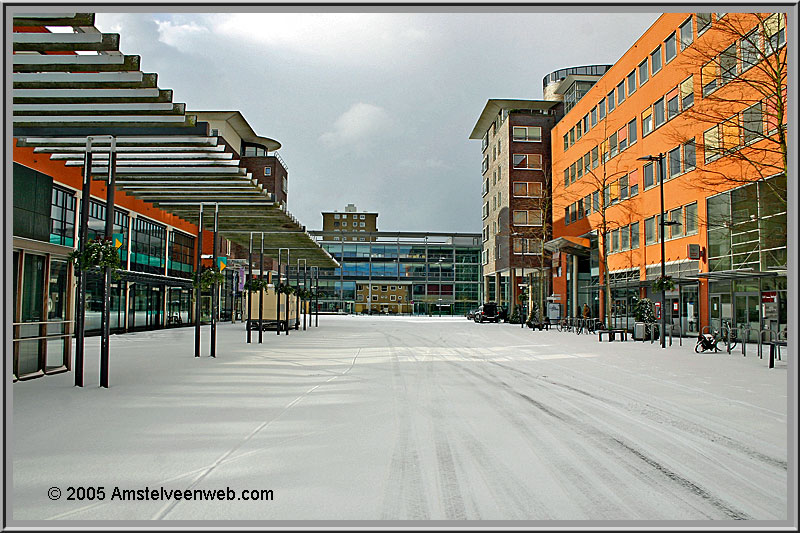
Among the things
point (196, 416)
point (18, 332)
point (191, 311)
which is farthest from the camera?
point (191, 311)

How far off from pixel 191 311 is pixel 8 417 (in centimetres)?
3578

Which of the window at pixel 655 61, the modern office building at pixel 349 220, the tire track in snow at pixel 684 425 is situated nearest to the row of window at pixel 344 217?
the modern office building at pixel 349 220

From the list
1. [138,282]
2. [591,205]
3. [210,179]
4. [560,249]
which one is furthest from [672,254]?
[138,282]

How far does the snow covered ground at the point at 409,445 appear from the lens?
4.55 metres

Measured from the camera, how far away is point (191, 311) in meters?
38.3

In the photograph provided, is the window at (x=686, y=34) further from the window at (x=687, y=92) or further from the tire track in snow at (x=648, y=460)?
the tire track in snow at (x=648, y=460)

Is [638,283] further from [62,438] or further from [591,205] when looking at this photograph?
[62,438]

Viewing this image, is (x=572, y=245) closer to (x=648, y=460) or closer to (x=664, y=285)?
(x=664, y=285)

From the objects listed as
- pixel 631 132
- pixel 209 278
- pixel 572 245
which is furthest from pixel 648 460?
pixel 572 245

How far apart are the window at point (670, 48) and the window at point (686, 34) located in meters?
0.56

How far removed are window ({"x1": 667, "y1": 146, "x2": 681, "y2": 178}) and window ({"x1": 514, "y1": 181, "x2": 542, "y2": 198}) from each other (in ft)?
85.0

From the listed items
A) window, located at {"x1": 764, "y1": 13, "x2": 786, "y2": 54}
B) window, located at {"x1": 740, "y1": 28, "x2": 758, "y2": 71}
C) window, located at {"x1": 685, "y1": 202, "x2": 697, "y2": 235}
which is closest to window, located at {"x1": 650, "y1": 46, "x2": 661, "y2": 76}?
window, located at {"x1": 685, "y1": 202, "x2": 697, "y2": 235}

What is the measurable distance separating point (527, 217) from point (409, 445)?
52519 mm

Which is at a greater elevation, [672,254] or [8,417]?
[672,254]
